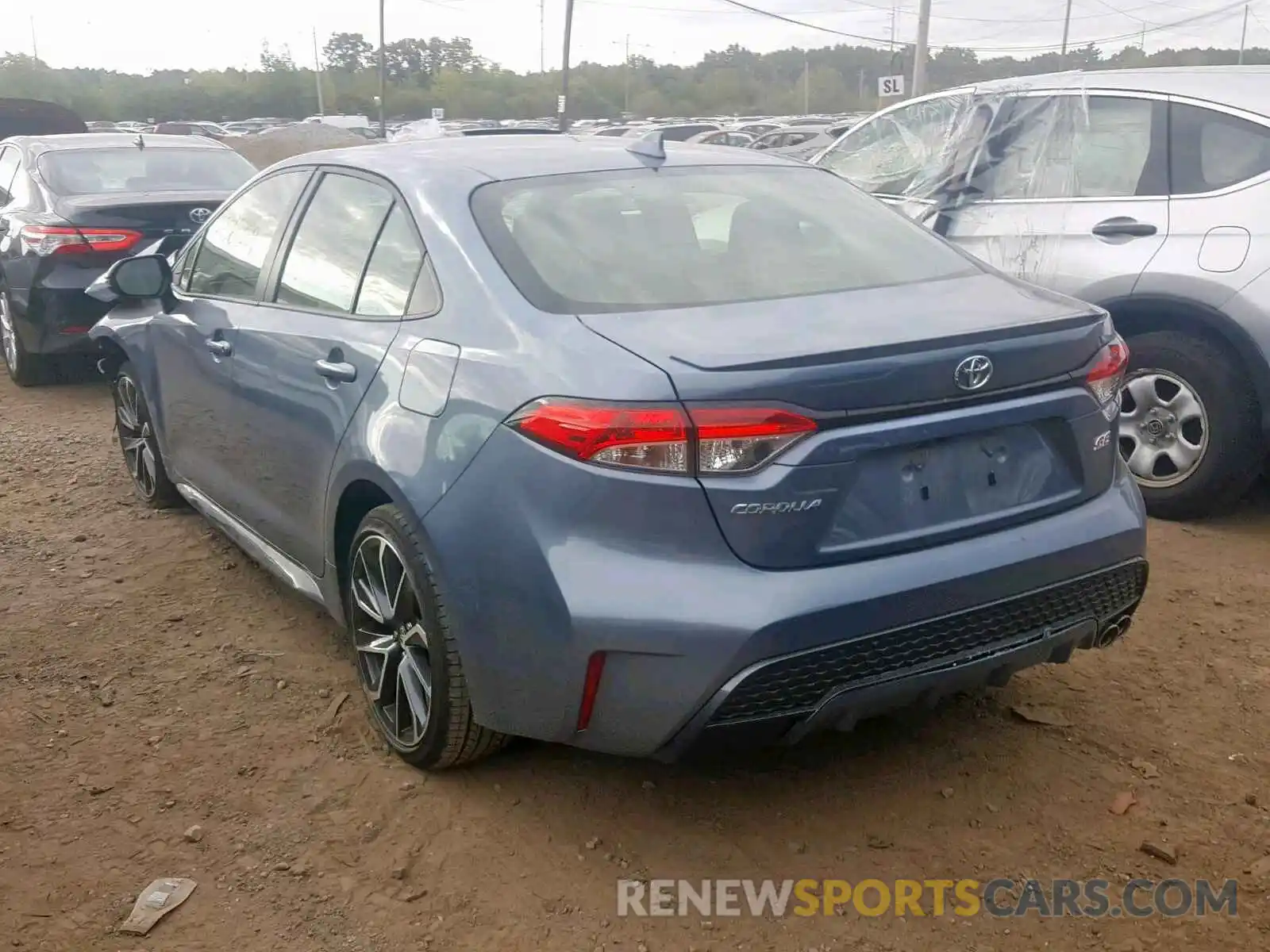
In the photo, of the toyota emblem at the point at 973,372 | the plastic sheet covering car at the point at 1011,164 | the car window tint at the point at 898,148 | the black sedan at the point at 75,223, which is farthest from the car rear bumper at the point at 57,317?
the toyota emblem at the point at 973,372

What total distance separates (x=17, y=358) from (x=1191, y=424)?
691 centimetres

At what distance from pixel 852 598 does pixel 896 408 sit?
1.30ft

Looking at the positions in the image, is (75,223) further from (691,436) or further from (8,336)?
(691,436)

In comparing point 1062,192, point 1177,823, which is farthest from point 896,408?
point 1062,192

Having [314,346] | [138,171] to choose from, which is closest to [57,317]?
[138,171]

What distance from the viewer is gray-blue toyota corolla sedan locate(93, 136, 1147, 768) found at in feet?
7.87

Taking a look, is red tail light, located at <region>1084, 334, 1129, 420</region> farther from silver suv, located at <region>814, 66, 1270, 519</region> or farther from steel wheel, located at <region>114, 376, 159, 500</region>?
steel wheel, located at <region>114, 376, 159, 500</region>

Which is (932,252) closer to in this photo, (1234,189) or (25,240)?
(1234,189)

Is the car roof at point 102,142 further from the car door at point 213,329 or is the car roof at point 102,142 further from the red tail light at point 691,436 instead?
the red tail light at point 691,436

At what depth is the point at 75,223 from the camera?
286 inches

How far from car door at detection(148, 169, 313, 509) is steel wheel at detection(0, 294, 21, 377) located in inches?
148

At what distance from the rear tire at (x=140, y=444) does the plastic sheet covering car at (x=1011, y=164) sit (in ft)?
11.7

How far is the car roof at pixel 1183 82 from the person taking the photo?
190 inches

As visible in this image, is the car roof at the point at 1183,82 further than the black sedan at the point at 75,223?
No
